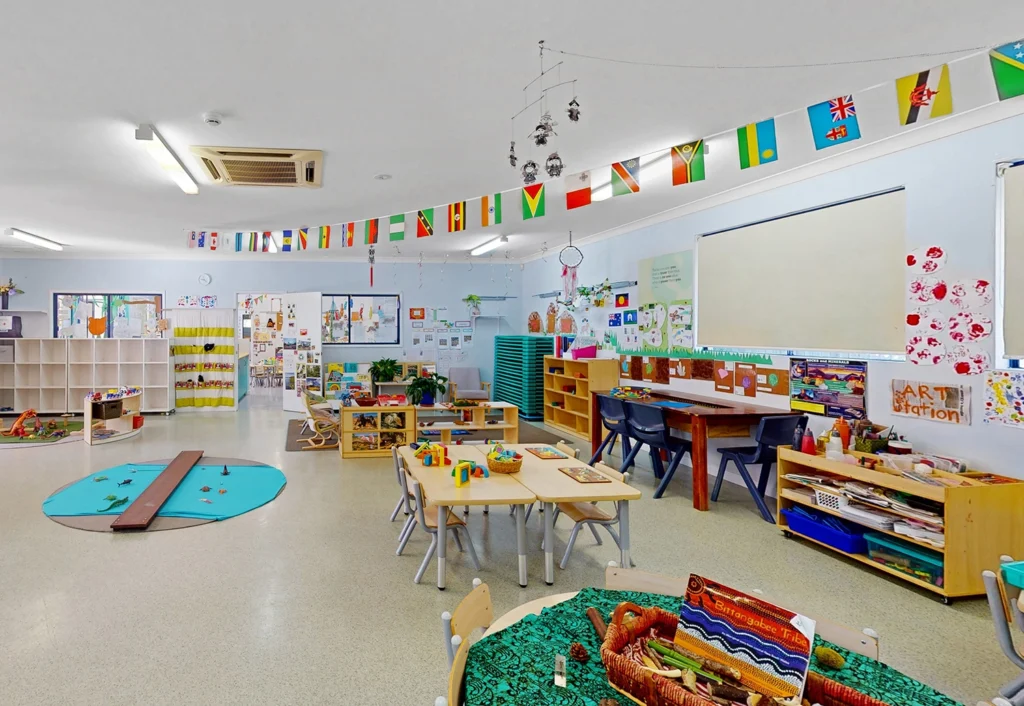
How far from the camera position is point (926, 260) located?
396 cm

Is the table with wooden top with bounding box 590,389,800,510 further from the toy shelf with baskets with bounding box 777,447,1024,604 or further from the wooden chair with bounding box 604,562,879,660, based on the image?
the wooden chair with bounding box 604,562,879,660

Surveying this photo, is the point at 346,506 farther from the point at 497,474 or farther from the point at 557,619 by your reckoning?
the point at 557,619

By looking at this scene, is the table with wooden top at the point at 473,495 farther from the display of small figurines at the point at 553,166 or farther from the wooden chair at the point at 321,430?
the wooden chair at the point at 321,430

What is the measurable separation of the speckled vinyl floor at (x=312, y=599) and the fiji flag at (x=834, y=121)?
2.68 metres

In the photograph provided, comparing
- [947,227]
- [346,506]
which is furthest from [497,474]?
[947,227]

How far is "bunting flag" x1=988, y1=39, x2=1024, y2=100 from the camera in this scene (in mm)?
2537

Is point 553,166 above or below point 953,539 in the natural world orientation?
above

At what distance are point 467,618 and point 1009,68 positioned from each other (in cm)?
324

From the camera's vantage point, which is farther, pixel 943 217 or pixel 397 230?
pixel 397 230

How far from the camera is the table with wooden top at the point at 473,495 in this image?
327 cm

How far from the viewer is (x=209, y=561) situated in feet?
12.7

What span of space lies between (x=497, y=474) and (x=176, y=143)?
11.2 feet

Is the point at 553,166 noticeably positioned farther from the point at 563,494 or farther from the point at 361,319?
the point at 361,319

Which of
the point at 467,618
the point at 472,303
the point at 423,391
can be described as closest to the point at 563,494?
the point at 467,618
